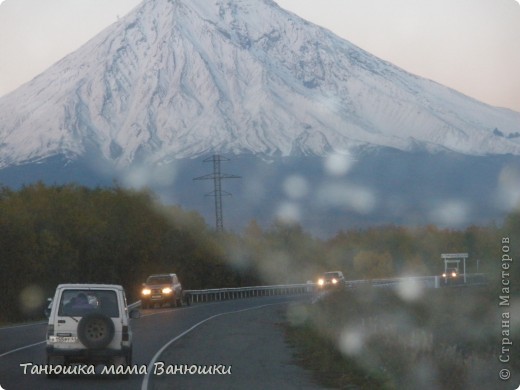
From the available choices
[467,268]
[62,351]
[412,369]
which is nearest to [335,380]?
[412,369]

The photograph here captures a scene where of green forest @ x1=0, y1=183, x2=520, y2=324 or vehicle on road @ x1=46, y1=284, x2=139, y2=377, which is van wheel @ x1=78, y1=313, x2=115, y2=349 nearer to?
vehicle on road @ x1=46, y1=284, x2=139, y2=377

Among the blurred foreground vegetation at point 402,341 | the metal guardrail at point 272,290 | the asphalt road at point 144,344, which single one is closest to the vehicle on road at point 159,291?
the metal guardrail at point 272,290

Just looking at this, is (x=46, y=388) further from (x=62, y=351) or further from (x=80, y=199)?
(x=80, y=199)

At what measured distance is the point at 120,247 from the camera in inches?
3078

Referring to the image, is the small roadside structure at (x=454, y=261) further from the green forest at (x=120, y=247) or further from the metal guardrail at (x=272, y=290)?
the metal guardrail at (x=272, y=290)

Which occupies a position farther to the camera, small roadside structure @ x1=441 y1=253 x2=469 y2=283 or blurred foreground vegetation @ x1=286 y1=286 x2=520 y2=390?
small roadside structure @ x1=441 y1=253 x2=469 y2=283

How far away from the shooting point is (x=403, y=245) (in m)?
153

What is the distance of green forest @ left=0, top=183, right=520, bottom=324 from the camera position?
59594 mm

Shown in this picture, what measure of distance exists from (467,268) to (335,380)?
60.4 metres

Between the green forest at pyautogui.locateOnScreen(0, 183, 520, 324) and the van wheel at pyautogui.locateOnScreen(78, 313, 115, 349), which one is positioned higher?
the van wheel at pyautogui.locateOnScreen(78, 313, 115, 349)

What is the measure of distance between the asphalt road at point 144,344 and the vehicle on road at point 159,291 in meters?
3.39

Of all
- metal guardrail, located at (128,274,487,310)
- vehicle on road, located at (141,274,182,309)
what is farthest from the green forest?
vehicle on road, located at (141,274,182,309)

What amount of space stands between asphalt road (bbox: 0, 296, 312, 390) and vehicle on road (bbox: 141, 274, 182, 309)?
339 centimetres

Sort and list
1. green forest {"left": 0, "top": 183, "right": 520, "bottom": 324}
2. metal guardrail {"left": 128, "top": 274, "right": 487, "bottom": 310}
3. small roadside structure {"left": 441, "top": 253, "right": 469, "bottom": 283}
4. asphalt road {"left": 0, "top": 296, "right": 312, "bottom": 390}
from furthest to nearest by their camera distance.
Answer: small roadside structure {"left": 441, "top": 253, "right": 469, "bottom": 283} → metal guardrail {"left": 128, "top": 274, "right": 487, "bottom": 310} → green forest {"left": 0, "top": 183, "right": 520, "bottom": 324} → asphalt road {"left": 0, "top": 296, "right": 312, "bottom": 390}
